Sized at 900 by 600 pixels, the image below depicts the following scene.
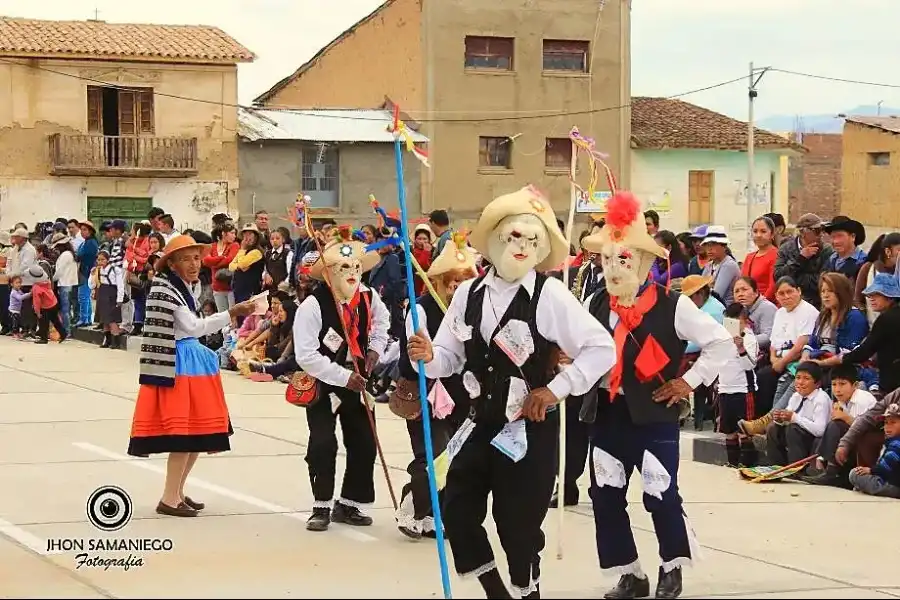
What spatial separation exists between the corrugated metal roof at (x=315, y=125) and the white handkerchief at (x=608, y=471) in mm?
34428

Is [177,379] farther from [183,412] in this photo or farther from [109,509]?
[109,509]

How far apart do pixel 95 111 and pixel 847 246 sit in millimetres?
32128

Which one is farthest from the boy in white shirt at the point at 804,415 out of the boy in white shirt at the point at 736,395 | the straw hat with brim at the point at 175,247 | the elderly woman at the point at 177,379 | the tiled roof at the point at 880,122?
the tiled roof at the point at 880,122

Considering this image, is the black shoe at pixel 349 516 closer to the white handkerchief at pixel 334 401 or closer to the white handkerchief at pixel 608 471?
the white handkerchief at pixel 334 401

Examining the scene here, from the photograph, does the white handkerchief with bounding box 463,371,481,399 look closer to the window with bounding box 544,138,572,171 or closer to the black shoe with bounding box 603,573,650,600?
the black shoe with bounding box 603,573,650,600

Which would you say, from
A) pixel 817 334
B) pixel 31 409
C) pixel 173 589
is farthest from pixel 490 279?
pixel 31 409

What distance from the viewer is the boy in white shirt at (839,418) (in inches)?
416

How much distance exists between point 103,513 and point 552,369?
12.7 ft

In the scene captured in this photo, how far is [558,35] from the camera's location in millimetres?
45250

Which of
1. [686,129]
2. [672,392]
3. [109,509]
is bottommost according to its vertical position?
[109,509]

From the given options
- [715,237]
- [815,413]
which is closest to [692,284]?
[815,413]

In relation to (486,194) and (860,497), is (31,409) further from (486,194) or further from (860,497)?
(486,194)

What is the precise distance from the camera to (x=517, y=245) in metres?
6.62

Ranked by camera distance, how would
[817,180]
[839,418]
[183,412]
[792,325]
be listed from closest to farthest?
[183,412], [839,418], [792,325], [817,180]
